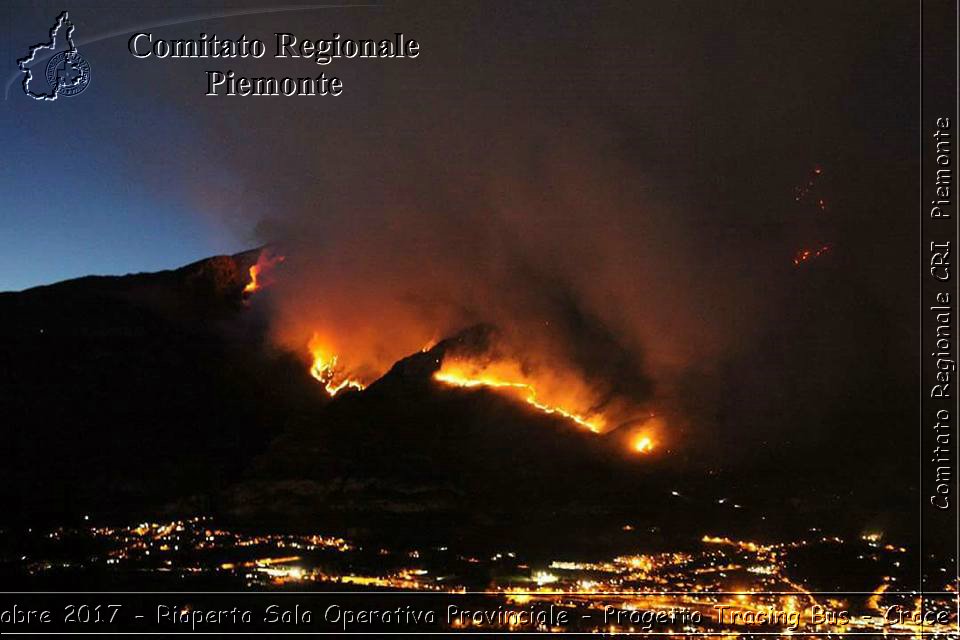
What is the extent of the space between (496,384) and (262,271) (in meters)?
20.4

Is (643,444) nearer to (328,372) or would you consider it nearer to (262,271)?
(328,372)

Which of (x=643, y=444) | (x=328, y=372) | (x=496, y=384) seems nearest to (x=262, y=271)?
(x=328, y=372)

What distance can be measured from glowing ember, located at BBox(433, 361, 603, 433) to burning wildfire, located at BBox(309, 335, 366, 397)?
18.4ft

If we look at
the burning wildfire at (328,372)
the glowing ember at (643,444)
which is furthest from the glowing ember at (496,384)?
the burning wildfire at (328,372)

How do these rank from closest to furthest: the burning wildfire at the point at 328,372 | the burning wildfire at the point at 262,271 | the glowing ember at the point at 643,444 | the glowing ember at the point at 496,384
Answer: the glowing ember at the point at 643,444 → the glowing ember at the point at 496,384 → the burning wildfire at the point at 328,372 → the burning wildfire at the point at 262,271

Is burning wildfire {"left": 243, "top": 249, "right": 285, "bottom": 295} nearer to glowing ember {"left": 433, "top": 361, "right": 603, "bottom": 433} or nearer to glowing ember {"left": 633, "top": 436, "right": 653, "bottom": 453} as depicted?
glowing ember {"left": 433, "top": 361, "right": 603, "bottom": 433}

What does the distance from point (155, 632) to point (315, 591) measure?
5.44 metres

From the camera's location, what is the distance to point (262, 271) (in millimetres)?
57500

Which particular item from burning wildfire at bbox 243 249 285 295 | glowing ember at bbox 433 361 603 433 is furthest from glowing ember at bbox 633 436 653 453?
burning wildfire at bbox 243 249 285 295

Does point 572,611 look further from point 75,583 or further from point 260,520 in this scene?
point 75,583

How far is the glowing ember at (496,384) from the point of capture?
4450 cm

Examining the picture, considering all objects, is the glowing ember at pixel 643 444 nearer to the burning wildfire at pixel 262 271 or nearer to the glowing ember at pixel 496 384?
the glowing ember at pixel 496 384

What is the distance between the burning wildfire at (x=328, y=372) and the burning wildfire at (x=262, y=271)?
696cm

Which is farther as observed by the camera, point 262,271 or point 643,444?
point 262,271
